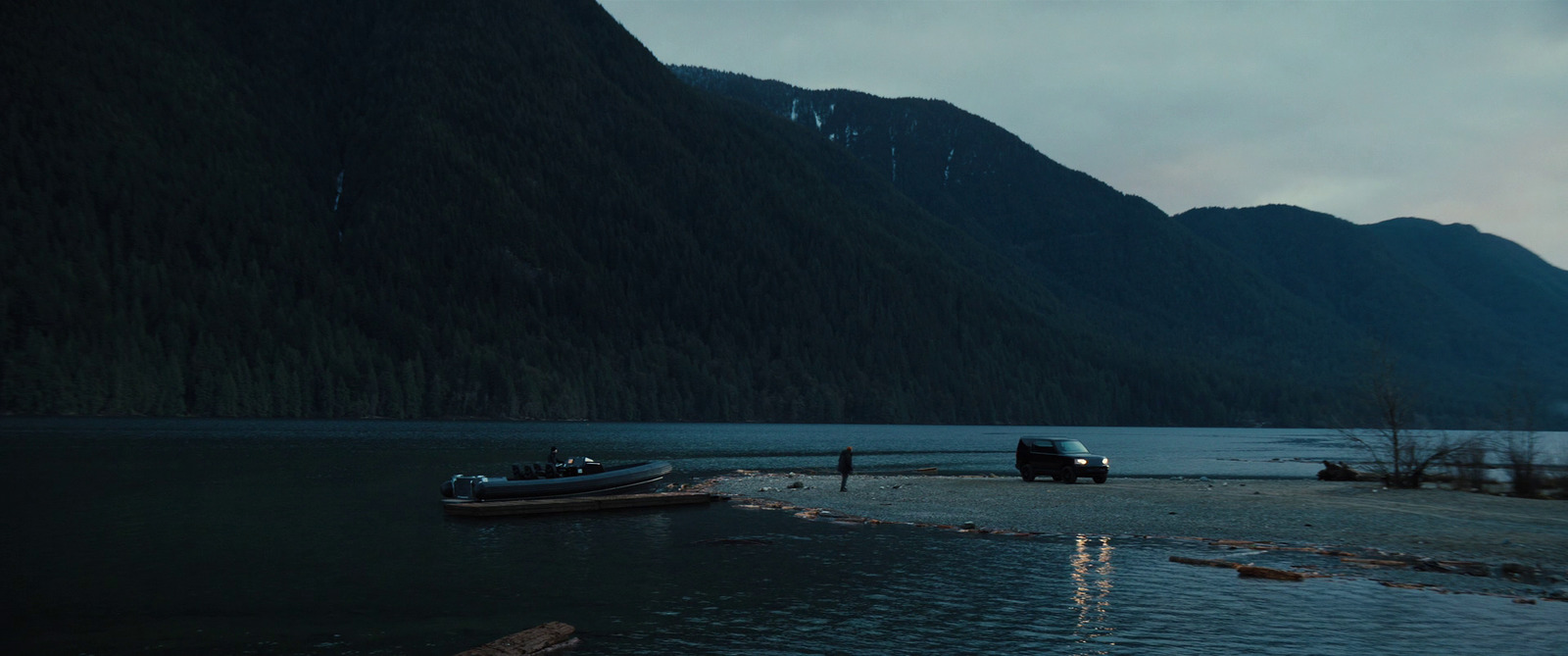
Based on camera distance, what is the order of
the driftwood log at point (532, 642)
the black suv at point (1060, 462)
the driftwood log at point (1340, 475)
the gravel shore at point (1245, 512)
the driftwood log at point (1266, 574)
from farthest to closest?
the driftwood log at point (1340, 475) → the black suv at point (1060, 462) → the gravel shore at point (1245, 512) → the driftwood log at point (1266, 574) → the driftwood log at point (532, 642)

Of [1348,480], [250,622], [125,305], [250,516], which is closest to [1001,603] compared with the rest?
[250,622]

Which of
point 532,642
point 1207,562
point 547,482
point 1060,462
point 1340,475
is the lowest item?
point 532,642

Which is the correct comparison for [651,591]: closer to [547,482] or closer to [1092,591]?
[1092,591]

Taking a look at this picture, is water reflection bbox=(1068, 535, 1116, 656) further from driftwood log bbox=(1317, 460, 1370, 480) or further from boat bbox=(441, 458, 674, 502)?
driftwood log bbox=(1317, 460, 1370, 480)

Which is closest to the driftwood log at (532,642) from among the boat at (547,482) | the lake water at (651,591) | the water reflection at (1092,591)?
the lake water at (651,591)

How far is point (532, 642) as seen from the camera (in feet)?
58.8

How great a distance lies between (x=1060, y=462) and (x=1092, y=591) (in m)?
34.0

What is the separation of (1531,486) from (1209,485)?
50.1 feet

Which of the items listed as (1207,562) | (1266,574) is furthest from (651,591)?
(1266,574)

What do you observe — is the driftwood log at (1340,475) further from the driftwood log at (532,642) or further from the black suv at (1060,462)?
the driftwood log at (532,642)

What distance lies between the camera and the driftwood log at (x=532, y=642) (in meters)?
17.2

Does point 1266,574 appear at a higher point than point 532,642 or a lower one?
higher

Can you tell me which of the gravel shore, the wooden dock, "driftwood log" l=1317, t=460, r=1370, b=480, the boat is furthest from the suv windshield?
the boat

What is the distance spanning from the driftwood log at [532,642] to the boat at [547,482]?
24817 mm
